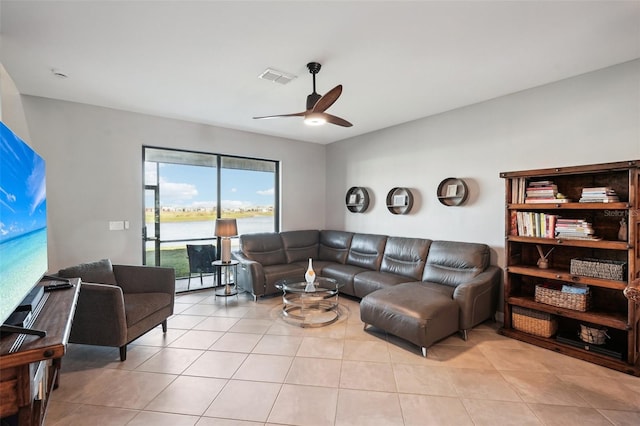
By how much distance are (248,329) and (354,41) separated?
9.77 feet

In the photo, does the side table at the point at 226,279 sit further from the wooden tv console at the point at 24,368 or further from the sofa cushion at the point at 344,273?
the wooden tv console at the point at 24,368

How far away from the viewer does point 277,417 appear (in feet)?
6.16

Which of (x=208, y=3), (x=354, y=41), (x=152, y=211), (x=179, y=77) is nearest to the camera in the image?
(x=208, y=3)

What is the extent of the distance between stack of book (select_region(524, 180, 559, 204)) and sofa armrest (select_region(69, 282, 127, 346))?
390cm

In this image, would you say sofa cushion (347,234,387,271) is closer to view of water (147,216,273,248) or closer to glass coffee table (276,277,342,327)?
glass coffee table (276,277,342,327)

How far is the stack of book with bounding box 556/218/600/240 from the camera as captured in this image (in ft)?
8.44

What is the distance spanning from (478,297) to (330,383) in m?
1.79

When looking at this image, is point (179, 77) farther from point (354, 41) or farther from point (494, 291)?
point (494, 291)

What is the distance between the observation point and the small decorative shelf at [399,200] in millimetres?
4355

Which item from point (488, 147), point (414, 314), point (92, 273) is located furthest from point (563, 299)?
point (92, 273)

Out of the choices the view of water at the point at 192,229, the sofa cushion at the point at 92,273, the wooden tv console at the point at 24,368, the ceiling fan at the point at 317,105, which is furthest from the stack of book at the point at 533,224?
the sofa cushion at the point at 92,273

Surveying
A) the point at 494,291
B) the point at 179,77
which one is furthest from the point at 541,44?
the point at 179,77

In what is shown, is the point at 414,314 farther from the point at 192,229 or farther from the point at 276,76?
the point at 192,229

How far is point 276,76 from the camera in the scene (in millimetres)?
2799
